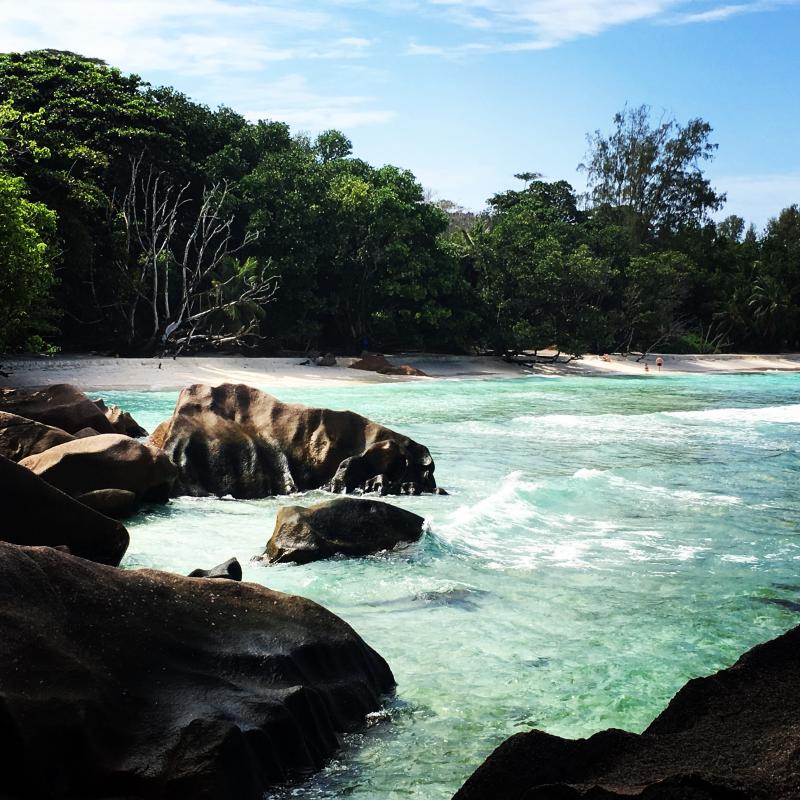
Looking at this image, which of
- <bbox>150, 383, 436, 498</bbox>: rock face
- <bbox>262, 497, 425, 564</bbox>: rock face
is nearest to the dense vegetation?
<bbox>150, 383, 436, 498</bbox>: rock face

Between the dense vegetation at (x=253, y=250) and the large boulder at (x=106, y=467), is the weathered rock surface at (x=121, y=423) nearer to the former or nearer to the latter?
the large boulder at (x=106, y=467)

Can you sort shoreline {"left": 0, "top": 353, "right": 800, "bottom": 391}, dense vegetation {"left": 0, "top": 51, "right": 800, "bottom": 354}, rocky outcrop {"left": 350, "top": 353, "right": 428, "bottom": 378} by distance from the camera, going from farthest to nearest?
rocky outcrop {"left": 350, "top": 353, "right": 428, "bottom": 378}, dense vegetation {"left": 0, "top": 51, "right": 800, "bottom": 354}, shoreline {"left": 0, "top": 353, "right": 800, "bottom": 391}

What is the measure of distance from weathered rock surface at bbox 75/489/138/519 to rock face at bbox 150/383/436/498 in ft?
4.59

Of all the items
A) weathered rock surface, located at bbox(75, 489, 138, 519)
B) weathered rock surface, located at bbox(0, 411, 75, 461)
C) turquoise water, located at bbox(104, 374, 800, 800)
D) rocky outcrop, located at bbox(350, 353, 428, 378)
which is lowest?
turquoise water, located at bbox(104, 374, 800, 800)

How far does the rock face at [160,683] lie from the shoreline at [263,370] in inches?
850

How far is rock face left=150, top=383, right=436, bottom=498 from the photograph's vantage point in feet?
38.5

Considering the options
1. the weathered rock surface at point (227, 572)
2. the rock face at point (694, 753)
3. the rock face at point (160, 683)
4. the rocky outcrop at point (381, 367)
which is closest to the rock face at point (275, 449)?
the weathered rock surface at point (227, 572)

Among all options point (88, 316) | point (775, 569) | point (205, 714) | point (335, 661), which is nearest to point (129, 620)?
point (205, 714)

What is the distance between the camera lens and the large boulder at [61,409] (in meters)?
13.0

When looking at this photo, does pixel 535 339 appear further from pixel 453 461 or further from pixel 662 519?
pixel 662 519

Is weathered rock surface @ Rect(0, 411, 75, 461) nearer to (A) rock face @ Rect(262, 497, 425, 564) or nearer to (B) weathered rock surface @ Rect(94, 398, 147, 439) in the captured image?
(A) rock face @ Rect(262, 497, 425, 564)

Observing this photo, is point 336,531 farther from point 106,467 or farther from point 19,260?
point 19,260

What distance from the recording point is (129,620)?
4.34m

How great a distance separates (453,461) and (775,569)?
7354 mm
